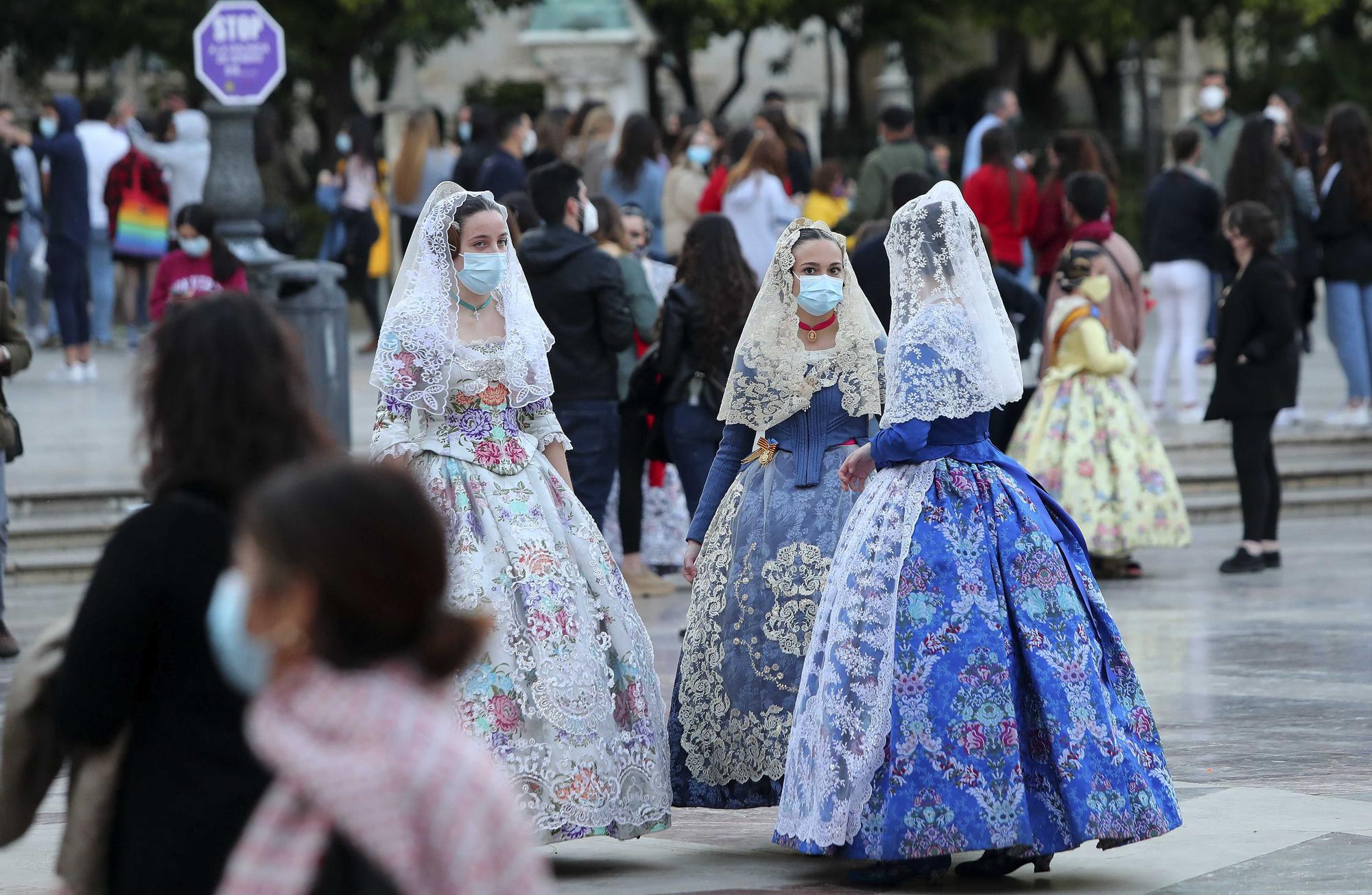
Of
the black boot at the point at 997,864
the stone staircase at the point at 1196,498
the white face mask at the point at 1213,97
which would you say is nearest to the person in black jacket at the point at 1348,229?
the stone staircase at the point at 1196,498

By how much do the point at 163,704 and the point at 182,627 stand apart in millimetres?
118

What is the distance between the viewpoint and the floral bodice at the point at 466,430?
6000 mm

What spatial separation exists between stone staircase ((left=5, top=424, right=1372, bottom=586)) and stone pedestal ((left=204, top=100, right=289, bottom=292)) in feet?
5.67

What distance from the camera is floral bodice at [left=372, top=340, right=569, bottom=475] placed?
19.7ft

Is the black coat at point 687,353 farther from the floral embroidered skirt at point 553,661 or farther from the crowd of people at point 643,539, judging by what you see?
the floral embroidered skirt at point 553,661

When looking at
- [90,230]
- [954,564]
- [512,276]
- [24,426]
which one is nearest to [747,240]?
[24,426]

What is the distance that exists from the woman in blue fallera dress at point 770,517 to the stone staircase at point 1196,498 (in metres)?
5.93

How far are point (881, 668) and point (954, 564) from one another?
1.05 feet

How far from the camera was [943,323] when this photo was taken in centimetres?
561

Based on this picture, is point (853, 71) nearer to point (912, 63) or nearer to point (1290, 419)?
point (912, 63)

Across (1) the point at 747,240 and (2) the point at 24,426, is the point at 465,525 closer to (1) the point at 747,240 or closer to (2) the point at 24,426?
(1) the point at 747,240

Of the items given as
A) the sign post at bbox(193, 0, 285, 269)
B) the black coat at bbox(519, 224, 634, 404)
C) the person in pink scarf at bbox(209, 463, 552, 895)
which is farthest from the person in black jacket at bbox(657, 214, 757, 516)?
the person in pink scarf at bbox(209, 463, 552, 895)

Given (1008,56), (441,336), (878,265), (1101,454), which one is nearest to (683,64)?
(1008,56)

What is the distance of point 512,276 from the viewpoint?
6316 millimetres
